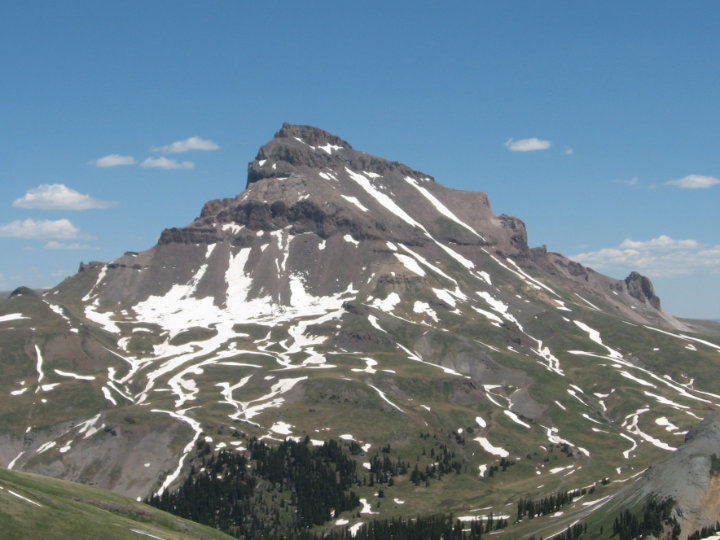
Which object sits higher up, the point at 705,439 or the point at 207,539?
the point at 705,439

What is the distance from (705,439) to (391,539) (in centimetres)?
7330

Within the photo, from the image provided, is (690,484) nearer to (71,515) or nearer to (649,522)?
(649,522)

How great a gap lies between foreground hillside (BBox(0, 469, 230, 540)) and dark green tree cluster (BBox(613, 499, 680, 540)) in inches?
2776

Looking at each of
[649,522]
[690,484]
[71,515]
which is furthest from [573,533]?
[71,515]

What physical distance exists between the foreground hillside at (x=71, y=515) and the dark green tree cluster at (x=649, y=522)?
7052cm

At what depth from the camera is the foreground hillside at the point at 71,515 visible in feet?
355

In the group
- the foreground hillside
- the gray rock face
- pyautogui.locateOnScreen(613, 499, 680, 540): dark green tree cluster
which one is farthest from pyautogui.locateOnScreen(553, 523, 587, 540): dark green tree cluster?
the foreground hillside

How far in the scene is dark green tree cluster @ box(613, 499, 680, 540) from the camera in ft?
452

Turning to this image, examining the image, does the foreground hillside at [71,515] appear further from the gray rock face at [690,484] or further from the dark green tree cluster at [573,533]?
the gray rock face at [690,484]

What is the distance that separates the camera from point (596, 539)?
14512 cm

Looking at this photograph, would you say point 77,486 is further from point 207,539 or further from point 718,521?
point 718,521

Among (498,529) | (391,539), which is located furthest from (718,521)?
(391,539)

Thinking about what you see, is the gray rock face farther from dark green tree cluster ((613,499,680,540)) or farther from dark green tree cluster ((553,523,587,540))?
dark green tree cluster ((553,523,587,540))

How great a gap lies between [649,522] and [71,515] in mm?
88881
